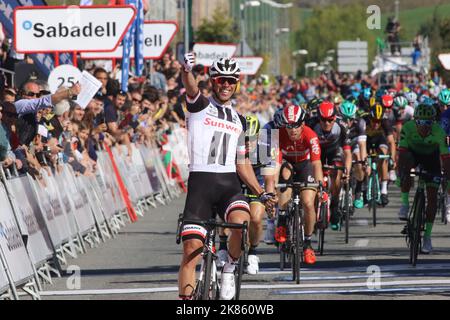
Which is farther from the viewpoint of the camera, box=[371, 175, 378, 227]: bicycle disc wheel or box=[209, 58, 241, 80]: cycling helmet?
box=[371, 175, 378, 227]: bicycle disc wheel

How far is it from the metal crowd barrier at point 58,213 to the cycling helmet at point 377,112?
3.87 metres

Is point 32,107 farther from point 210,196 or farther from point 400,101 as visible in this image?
point 400,101

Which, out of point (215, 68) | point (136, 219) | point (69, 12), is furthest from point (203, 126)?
point (136, 219)

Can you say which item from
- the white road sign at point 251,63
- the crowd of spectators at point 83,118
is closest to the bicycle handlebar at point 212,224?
the crowd of spectators at point 83,118

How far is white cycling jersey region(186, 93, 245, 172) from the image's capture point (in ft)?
37.4

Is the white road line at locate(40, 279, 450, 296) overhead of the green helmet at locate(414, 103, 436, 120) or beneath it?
beneath

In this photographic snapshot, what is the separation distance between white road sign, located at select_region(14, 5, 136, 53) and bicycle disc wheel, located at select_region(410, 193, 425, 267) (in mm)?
5476

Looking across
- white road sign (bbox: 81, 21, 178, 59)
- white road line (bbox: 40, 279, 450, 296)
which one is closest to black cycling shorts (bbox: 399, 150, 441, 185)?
white road line (bbox: 40, 279, 450, 296)

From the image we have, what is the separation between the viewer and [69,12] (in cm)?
1995

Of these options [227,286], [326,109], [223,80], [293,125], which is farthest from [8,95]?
[227,286]

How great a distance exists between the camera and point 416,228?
16.0 meters

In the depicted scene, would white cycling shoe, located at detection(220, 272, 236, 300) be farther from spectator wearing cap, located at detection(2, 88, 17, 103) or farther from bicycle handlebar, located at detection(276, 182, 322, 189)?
spectator wearing cap, located at detection(2, 88, 17, 103)
